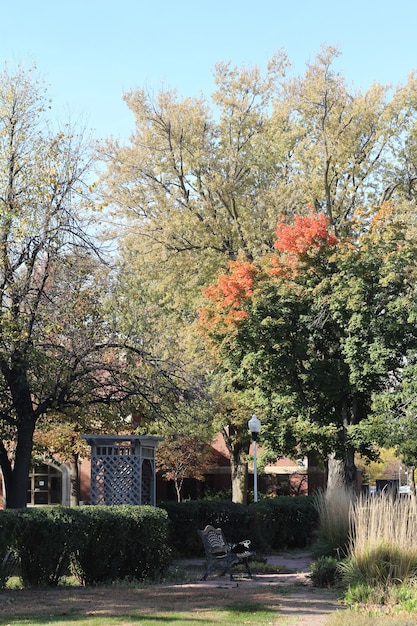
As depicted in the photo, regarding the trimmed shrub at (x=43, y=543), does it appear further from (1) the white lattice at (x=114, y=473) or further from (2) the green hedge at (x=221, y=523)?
(2) the green hedge at (x=221, y=523)

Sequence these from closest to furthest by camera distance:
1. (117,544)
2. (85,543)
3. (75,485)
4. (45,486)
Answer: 1. (85,543)
2. (117,544)
3. (75,485)
4. (45,486)

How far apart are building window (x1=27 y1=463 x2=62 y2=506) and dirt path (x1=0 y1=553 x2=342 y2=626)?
30.3 m

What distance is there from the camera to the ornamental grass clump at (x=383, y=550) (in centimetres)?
1063

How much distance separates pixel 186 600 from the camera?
33.6 feet

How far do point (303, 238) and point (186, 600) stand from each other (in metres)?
14.6

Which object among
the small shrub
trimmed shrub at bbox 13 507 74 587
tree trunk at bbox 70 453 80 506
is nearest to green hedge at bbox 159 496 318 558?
the small shrub

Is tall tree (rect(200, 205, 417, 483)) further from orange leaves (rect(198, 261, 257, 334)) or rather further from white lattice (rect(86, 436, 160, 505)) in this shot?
white lattice (rect(86, 436, 160, 505))

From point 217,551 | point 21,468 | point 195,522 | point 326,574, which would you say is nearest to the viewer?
point 326,574

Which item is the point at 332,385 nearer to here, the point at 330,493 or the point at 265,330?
the point at 265,330

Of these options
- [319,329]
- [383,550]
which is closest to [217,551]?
[383,550]

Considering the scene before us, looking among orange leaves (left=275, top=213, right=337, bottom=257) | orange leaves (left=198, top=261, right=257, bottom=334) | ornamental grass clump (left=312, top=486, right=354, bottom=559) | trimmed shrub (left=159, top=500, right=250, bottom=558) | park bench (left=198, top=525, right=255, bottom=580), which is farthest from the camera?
orange leaves (left=198, top=261, right=257, bottom=334)

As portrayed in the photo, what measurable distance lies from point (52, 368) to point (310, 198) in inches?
644

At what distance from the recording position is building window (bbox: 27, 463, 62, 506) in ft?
136

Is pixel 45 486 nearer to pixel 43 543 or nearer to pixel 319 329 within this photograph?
pixel 319 329
